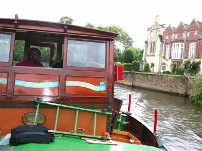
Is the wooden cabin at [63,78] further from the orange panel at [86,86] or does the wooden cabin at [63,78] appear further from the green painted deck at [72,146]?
the green painted deck at [72,146]

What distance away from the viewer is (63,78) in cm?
407

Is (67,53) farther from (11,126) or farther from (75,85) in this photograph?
(11,126)

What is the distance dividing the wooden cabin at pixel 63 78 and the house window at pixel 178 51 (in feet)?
125

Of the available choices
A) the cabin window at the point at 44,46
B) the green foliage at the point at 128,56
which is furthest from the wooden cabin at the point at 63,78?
the green foliage at the point at 128,56

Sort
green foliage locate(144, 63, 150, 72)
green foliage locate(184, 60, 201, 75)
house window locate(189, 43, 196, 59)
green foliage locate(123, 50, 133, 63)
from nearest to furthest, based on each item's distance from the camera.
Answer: green foliage locate(184, 60, 201, 75) < house window locate(189, 43, 196, 59) < green foliage locate(144, 63, 150, 72) < green foliage locate(123, 50, 133, 63)

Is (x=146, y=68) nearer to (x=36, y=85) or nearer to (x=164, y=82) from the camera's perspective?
(x=164, y=82)

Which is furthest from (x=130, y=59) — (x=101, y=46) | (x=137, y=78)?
(x=101, y=46)

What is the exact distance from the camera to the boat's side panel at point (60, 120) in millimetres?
3807

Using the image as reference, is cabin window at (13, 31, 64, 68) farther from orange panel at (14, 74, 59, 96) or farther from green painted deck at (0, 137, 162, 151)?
green painted deck at (0, 137, 162, 151)

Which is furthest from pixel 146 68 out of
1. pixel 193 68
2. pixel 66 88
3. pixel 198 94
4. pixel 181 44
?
pixel 66 88

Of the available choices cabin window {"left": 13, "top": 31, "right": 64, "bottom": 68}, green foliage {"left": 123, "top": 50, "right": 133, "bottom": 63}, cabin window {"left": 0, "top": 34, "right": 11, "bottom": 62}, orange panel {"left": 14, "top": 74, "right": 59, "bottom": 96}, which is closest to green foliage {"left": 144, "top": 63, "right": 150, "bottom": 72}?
green foliage {"left": 123, "top": 50, "right": 133, "bottom": 63}

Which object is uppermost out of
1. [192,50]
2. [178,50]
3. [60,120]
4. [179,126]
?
[178,50]

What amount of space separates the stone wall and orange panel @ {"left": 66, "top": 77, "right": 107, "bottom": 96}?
2334 cm

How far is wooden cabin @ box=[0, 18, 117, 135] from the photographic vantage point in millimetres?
3840
